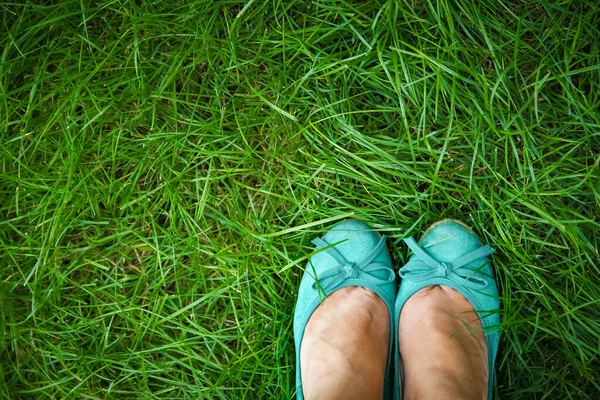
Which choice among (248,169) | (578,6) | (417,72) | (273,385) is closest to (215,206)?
(248,169)

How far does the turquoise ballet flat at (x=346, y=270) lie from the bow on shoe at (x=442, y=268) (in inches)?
2.4

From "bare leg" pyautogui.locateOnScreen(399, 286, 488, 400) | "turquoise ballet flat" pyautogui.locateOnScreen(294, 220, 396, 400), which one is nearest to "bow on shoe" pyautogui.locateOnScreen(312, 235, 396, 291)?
"turquoise ballet flat" pyautogui.locateOnScreen(294, 220, 396, 400)

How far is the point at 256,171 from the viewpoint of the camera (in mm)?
1411

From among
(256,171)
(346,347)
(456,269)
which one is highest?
(256,171)

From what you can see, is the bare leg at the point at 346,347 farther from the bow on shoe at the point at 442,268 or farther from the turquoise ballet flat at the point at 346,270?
the bow on shoe at the point at 442,268

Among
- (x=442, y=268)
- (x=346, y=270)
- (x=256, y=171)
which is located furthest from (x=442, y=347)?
(x=256, y=171)

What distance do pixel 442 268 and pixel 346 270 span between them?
255 mm

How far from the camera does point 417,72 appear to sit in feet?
4.42

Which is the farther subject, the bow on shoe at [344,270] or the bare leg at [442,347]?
the bow on shoe at [344,270]

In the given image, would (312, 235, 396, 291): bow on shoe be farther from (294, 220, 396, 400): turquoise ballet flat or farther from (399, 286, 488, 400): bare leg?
(399, 286, 488, 400): bare leg

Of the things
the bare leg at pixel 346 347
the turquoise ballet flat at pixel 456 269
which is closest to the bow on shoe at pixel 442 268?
the turquoise ballet flat at pixel 456 269

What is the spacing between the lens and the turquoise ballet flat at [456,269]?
1353 mm

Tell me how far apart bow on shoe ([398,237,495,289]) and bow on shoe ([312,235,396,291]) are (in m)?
0.06

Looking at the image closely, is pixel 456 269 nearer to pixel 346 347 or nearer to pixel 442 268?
pixel 442 268
